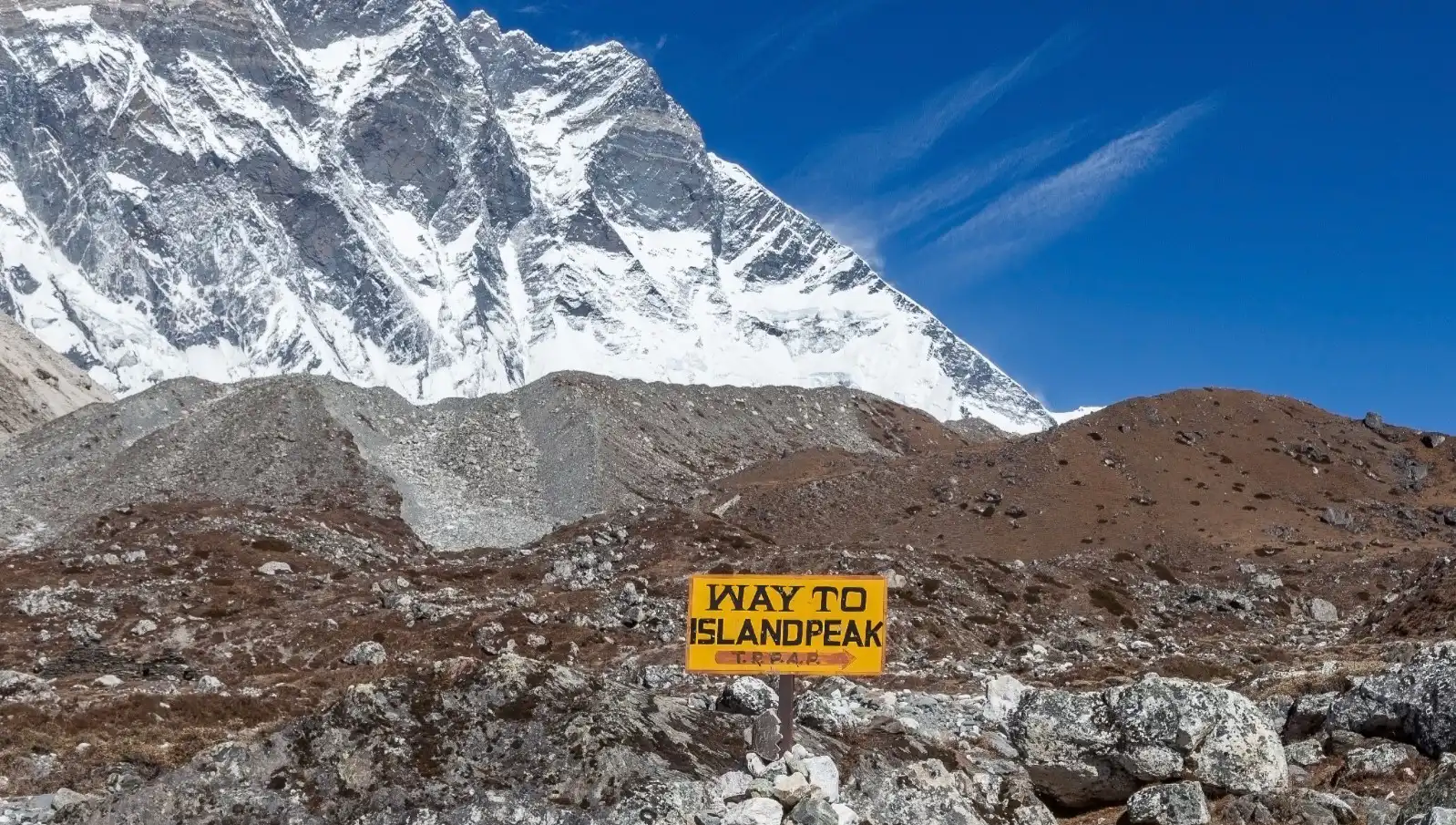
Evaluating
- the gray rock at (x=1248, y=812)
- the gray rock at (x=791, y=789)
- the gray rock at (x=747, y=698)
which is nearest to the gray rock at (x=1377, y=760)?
the gray rock at (x=1248, y=812)

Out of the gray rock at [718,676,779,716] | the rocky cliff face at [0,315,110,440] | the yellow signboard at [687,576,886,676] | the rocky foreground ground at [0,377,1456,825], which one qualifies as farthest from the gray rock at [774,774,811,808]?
the rocky cliff face at [0,315,110,440]

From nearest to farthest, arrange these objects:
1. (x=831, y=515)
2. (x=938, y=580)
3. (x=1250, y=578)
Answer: (x=938, y=580) < (x=1250, y=578) < (x=831, y=515)

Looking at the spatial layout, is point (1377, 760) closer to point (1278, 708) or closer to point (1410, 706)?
point (1410, 706)

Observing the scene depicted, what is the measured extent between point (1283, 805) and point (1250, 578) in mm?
46656

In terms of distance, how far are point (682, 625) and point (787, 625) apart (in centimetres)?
2433

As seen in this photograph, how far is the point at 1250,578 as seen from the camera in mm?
57156

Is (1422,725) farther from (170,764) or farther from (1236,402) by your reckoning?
(1236,402)

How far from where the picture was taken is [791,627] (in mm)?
17125

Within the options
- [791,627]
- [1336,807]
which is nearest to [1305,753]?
[1336,807]

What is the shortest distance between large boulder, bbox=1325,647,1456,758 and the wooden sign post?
24.2 feet

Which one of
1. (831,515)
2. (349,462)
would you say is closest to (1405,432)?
(831,515)

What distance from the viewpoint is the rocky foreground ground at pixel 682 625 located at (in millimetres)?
15219

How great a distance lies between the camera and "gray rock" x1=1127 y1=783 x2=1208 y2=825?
14.6 meters

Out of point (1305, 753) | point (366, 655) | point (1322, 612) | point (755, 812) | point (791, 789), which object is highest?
point (1322, 612)
